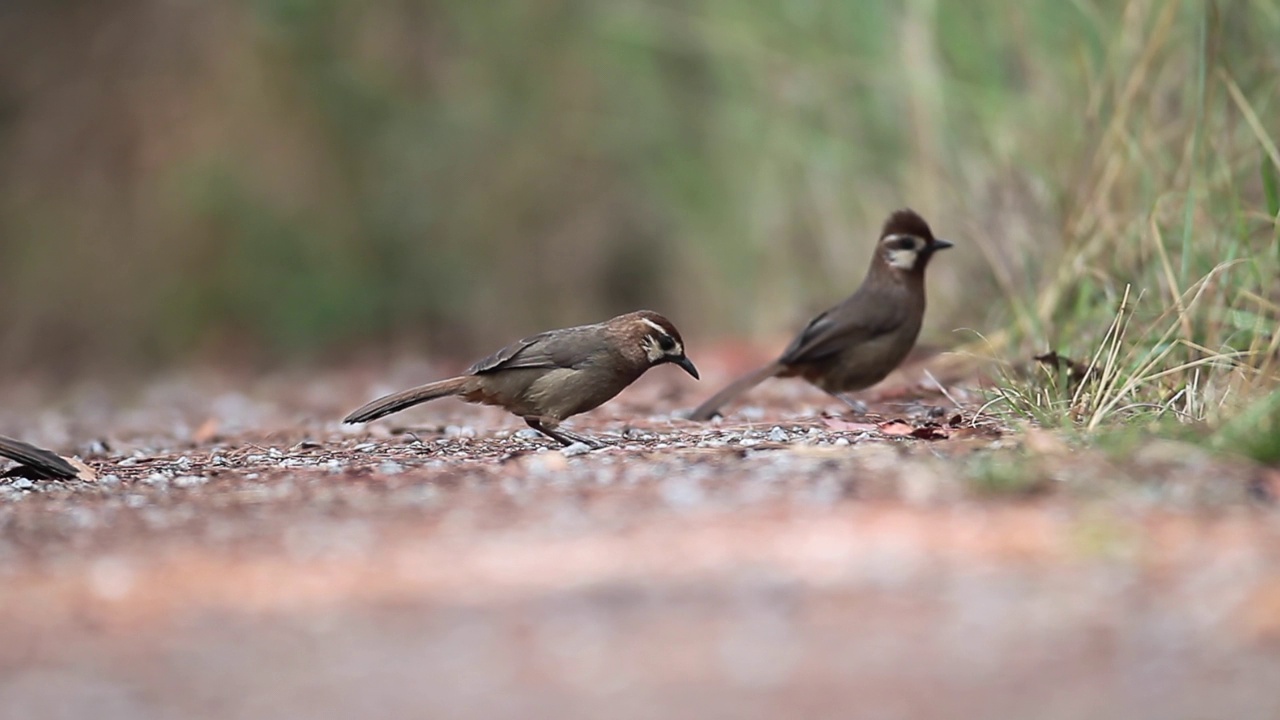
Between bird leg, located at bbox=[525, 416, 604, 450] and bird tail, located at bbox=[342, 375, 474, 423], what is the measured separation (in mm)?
319

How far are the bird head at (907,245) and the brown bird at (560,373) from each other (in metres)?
1.58

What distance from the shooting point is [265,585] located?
4.15m

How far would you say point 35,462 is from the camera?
5.98 metres

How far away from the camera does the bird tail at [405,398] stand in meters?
6.81

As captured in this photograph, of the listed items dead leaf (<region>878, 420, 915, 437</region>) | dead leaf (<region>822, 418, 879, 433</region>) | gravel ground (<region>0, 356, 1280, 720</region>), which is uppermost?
dead leaf (<region>822, 418, 879, 433</region>)

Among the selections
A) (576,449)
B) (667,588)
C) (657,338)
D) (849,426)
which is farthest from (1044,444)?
(657,338)

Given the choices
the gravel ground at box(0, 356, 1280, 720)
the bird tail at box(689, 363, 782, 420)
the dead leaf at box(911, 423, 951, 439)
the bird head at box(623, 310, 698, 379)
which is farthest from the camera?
the bird tail at box(689, 363, 782, 420)

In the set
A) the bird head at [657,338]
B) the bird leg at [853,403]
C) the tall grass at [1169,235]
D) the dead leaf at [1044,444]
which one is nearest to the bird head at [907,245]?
the tall grass at [1169,235]

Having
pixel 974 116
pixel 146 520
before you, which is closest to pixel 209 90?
pixel 974 116

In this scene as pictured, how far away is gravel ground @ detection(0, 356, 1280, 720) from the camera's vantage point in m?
3.33

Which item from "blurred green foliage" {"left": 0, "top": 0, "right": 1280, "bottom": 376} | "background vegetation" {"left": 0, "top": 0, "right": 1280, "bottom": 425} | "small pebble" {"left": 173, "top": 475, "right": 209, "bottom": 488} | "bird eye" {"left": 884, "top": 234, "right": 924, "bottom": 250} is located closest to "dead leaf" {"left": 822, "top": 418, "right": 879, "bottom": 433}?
"bird eye" {"left": 884, "top": 234, "right": 924, "bottom": 250}

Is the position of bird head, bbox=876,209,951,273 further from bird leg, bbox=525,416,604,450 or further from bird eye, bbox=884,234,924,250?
bird leg, bbox=525,416,604,450

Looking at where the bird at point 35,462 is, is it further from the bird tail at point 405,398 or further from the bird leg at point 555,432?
the bird leg at point 555,432

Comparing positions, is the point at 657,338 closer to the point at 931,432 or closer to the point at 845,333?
the point at 845,333
